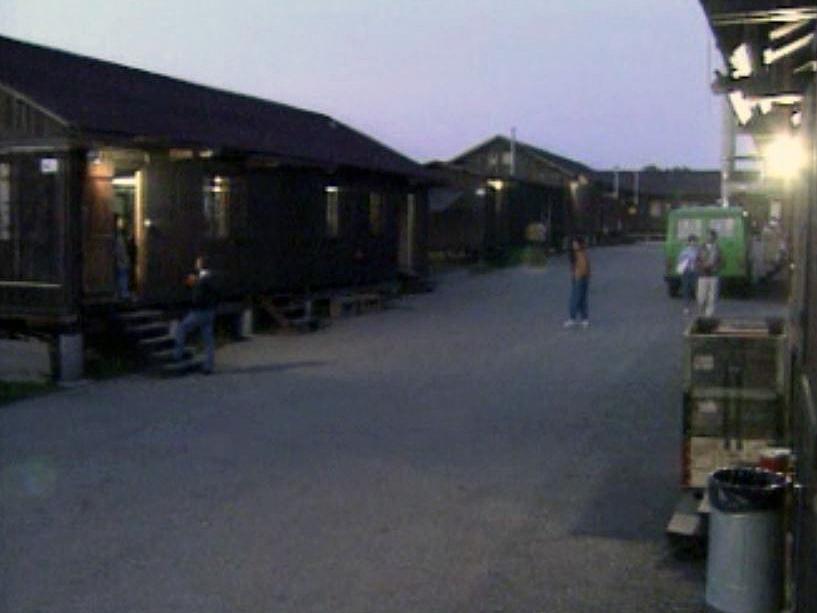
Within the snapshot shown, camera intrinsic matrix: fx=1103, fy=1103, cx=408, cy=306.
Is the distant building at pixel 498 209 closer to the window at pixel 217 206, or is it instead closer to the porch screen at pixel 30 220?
the window at pixel 217 206

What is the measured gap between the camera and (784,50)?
7.55 meters

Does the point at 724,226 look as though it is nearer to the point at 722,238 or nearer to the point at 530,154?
the point at 722,238

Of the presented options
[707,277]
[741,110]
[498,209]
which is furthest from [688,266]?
[498,209]

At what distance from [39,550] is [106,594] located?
3.73 ft

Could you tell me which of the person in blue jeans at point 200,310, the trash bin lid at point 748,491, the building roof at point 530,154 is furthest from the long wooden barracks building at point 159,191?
the building roof at point 530,154

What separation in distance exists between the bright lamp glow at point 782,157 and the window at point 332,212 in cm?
1088

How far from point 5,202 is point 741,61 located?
39.6 ft

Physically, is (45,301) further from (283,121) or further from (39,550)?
(283,121)

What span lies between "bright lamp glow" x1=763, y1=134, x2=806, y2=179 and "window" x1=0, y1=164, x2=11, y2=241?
11174mm

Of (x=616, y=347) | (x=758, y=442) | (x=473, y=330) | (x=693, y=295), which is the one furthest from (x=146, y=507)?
(x=693, y=295)

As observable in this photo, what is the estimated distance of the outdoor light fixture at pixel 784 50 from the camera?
7.16 meters

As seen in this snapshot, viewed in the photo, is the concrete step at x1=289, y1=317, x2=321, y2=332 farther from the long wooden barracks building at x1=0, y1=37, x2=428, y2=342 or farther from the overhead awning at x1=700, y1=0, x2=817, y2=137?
the overhead awning at x1=700, y1=0, x2=817, y2=137

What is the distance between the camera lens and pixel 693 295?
1146 inches

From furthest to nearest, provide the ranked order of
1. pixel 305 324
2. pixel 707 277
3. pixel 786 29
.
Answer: pixel 707 277 → pixel 305 324 → pixel 786 29
